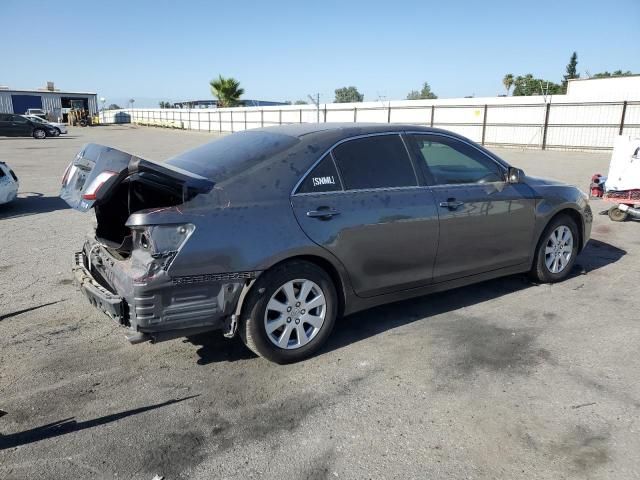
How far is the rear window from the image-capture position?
3807mm

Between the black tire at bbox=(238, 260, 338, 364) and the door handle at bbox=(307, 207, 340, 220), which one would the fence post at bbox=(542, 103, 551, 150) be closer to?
the door handle at bbox=(307, 207, 340, 220)

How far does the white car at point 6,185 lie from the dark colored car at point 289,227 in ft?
20.8

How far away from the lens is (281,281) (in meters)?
3.68

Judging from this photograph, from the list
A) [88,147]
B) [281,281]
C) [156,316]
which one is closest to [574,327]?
[281,281]

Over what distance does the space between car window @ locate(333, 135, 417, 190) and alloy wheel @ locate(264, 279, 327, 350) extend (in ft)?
2.83

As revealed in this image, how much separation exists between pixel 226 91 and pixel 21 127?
28155mm

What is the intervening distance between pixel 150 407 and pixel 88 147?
75.9 inches

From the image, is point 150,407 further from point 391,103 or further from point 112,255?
point 391,103

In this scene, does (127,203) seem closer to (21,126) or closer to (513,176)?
(513,176)

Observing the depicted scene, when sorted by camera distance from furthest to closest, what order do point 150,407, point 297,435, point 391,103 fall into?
point 391,103 < point 150,407 < point 297,435

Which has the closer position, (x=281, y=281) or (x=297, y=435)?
(x=297, y=435)

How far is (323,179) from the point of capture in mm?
3969

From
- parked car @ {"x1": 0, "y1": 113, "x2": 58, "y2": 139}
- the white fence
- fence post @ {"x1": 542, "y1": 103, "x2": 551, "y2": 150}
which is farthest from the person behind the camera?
parked car @ {"x1": 0, "y1": 113, "x2": 58, "y2": 139}

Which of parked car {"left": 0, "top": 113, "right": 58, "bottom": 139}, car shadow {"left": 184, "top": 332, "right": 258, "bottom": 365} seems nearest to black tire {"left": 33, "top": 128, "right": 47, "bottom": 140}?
parked car {"left": 0, "top": 113, "right": 58, "bottom": 139}
